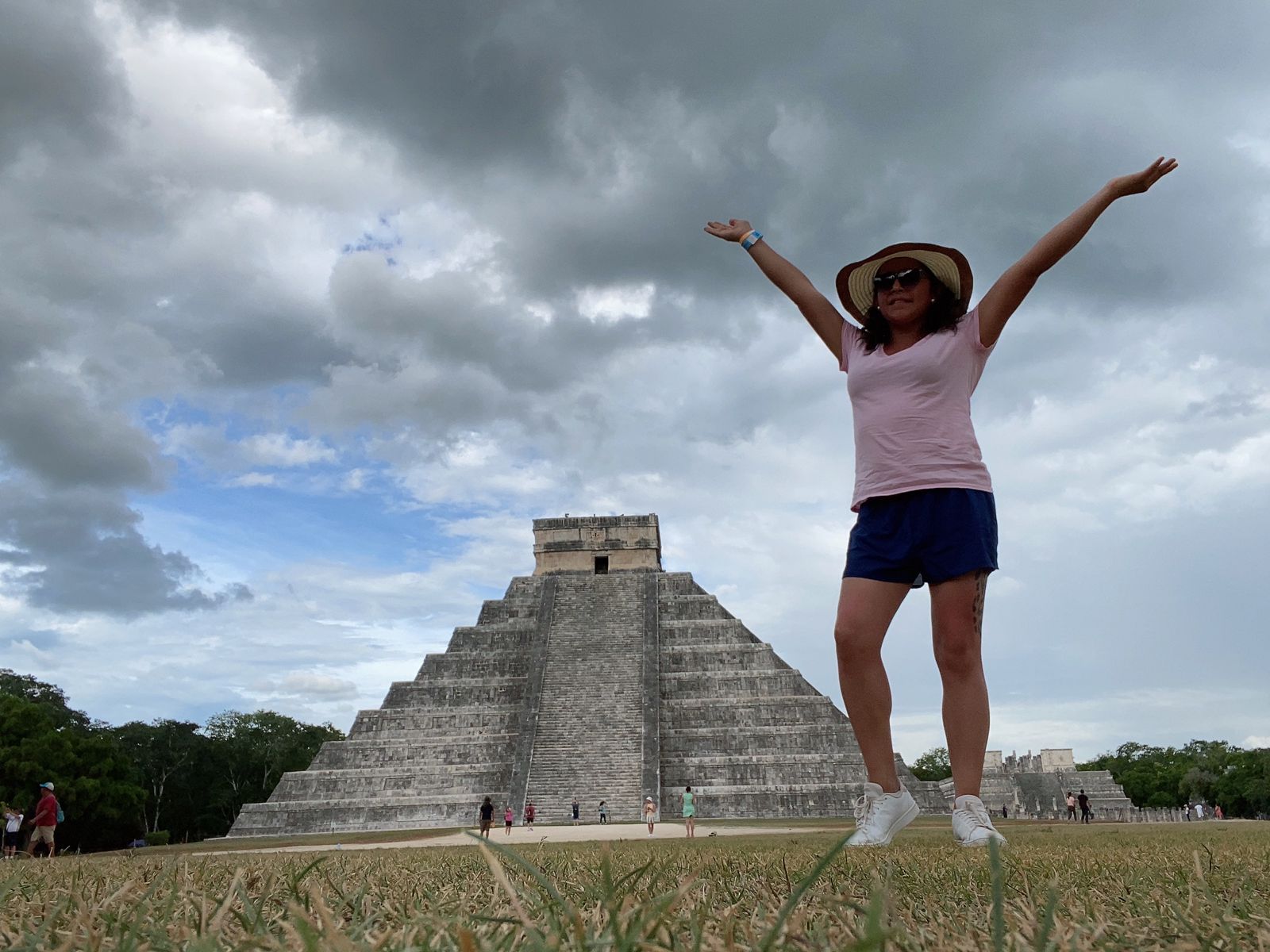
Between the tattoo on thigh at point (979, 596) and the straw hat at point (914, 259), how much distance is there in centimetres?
110

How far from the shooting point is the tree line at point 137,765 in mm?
29812

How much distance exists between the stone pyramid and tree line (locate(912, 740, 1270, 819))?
105ft

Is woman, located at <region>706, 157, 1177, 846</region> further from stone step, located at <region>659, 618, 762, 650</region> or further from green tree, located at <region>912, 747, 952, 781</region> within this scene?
green tree, located at <region>912, 747, 952, 781</region>

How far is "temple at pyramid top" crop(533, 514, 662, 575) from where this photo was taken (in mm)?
37969

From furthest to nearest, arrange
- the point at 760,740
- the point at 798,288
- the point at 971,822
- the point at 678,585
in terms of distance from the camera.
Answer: the point at 678,585 < the point at 760,740 < the point at 798,288 < the point at 971,822

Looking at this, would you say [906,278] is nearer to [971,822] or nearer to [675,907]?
[971,822]

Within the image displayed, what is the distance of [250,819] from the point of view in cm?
2641

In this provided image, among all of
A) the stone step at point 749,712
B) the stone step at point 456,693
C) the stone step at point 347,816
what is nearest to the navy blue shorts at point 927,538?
the stone step at point 347,816

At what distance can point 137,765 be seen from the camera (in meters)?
49.7

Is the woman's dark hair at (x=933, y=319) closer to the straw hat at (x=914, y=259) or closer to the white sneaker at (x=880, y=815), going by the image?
the straw hat at (x=914, y=259)

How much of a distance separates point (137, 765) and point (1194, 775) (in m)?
60.6

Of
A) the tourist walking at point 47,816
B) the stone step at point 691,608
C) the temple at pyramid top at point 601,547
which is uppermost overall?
the temple at pyramid top at point 601,547

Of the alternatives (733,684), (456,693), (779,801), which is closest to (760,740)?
(733,684)

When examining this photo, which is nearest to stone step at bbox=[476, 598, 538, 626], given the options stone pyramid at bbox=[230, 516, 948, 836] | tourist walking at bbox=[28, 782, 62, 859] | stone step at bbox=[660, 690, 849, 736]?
stone pyramid at bbox=[230, 516, 948, 836]
